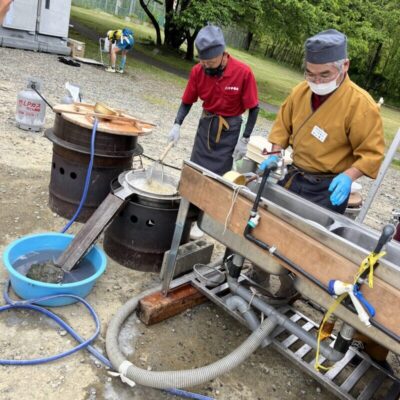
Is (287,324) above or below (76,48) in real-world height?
above

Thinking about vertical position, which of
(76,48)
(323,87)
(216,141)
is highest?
(323,87)

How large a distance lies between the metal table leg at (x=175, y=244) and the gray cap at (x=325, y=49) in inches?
44.7

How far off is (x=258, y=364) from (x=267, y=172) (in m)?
1.36

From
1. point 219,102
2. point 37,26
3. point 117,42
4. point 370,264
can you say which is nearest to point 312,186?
point 370,264

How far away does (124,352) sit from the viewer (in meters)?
2.59

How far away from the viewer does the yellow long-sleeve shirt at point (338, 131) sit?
2445 millimetres

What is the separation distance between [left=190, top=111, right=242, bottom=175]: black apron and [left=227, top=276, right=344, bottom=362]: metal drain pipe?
4.82 ft

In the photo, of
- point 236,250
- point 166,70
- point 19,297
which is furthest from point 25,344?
point 166,70

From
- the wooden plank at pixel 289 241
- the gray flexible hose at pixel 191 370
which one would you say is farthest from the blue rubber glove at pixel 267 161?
the gray flexible hose at pixel 191 370

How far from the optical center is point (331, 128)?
253cm

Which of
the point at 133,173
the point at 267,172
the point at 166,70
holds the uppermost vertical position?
the point at 267,172

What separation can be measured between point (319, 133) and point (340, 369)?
57.7 inches

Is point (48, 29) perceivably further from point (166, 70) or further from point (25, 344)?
point (25, 344)

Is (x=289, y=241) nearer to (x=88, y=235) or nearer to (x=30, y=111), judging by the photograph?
(x=88, y=235)
